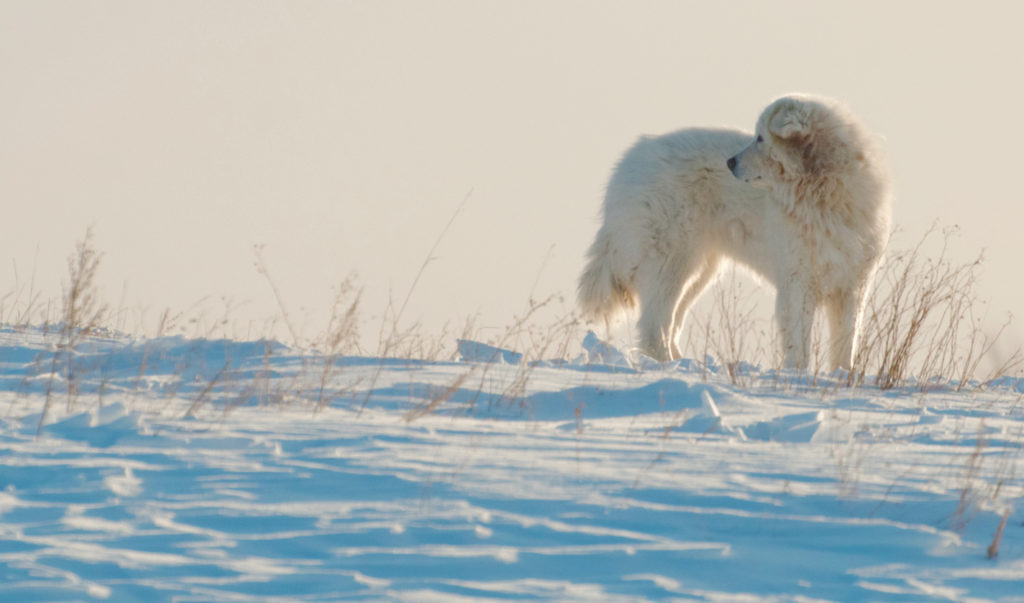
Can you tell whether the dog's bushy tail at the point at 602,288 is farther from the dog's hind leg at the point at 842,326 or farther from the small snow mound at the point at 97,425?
the small snow mound at the point at 97,425

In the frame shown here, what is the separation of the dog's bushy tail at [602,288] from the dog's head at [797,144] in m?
1.29

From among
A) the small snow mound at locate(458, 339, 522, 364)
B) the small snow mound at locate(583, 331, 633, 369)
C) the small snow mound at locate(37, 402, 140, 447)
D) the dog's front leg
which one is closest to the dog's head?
the dog's front leg

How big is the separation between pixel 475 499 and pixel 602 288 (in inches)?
220

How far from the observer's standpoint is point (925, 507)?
2.53 m

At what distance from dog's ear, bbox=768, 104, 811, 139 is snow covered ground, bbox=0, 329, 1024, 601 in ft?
10.9

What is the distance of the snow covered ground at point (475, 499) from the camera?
2.00m

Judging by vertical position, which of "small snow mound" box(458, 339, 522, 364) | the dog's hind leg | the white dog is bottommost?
"small snow mound" box(458, 339, 522, 364)

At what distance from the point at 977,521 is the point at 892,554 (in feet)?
1.16

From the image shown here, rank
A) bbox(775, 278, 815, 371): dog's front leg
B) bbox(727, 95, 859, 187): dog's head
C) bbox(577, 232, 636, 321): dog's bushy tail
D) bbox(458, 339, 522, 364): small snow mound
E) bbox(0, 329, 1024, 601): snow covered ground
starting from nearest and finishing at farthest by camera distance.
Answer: bbox(0, 329, 1024, 601): snow covered ground, bbox(458, 339, 522, 364): small snow mound, bbox(775, 278, 815, 371): dog's front leg, bbox(727, 95, 859, 187): dog's head, bbox(577, 232, 636, 321): dog's bushy tail

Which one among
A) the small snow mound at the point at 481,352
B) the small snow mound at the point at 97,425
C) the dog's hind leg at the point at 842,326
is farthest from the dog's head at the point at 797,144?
the small snow mound at the point at 97,425

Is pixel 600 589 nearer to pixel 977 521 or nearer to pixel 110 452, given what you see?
pixel 977 521

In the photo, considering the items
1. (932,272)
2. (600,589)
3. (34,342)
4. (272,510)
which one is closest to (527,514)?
(600,589)

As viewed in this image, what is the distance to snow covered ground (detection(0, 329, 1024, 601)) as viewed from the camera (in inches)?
78.9

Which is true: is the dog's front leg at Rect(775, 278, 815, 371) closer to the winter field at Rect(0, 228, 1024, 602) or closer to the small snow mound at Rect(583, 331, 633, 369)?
the small snow mound at Rect(583, 331, 633, 369)
